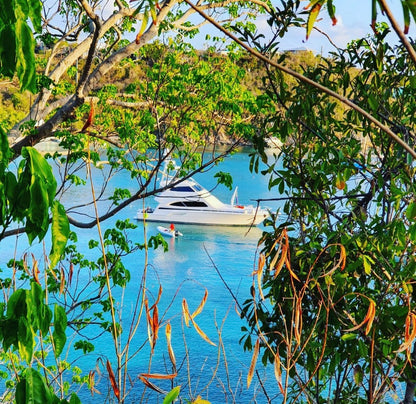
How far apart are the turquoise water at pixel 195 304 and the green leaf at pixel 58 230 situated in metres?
3.66

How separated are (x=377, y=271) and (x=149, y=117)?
4.22 metres

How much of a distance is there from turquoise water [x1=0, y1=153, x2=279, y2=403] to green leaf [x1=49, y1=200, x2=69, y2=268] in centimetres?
366

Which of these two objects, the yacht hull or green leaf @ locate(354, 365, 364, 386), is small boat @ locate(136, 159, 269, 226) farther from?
green leaf @ locate(354, 365, 364, 386)

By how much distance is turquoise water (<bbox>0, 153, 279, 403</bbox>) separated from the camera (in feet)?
29.9

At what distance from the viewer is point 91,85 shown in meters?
6.06

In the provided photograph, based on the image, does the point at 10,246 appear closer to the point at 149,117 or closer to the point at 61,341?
the point at 149,117

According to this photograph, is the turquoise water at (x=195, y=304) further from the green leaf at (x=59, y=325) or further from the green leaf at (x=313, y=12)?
the green leaf at (x=313, y=12)

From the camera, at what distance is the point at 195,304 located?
12.6 metres

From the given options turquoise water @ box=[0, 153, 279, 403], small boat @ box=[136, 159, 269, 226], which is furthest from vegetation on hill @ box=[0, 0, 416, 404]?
small boat @ box=[136, 159, 269, 226]

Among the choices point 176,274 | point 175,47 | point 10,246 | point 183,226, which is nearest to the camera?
point 175,47

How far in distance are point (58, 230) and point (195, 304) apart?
1157 cm

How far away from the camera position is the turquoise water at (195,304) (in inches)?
359

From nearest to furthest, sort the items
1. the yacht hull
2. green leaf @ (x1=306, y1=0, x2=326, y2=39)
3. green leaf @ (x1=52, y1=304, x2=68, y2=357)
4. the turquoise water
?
green leaf @ (x1=306, y1=0, x2=326, y2=39) → green leaf @ (x1=52, y1=304, x2=68, y2=357) → the turquoise water → the yacht hull

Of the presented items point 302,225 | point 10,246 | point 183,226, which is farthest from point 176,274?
point 302,225
